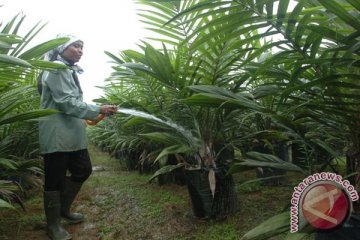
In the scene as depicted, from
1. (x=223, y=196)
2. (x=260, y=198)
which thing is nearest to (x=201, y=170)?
(x=223, y=196)

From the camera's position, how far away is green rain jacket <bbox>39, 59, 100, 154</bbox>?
156 cm

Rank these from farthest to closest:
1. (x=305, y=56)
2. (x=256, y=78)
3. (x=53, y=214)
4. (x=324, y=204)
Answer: (x=53, y=214) < (x=256, y=78) < (x=305, y=56) < (x=324, y=204)

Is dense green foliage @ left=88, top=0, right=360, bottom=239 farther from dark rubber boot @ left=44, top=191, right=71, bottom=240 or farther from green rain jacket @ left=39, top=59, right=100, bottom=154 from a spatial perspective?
dark rubber boot @ left=44, top=191, right=71, bottom=240

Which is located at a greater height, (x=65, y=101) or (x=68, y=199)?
(x=65, y=101)

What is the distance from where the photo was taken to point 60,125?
160 cm

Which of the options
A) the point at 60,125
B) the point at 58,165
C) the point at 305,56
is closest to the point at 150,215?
the point at 58,165

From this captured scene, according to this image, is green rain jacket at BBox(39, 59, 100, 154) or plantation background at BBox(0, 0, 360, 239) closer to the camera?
plantation background at BBox(0, 0, 360, 239)

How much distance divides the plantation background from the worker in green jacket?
8 cm

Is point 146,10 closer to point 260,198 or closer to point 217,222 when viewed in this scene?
point 217,222

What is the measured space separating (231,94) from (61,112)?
0.92 m

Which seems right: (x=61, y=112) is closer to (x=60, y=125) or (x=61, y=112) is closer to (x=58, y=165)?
(x=60, y=125)

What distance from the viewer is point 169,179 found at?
244 cm

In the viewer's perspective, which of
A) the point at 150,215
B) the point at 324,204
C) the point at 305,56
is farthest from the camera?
the point at 150,215

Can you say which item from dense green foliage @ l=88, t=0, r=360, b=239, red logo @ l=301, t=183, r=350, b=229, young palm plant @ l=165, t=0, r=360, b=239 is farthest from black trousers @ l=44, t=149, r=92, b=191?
red logo @ l=301, t=183, r=350, b=229
